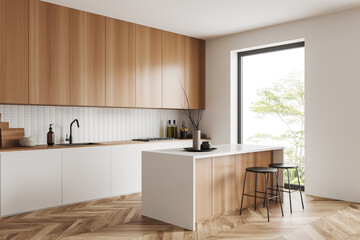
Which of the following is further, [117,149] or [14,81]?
[117,149]

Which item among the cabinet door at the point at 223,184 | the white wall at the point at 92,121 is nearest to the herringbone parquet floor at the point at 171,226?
the cabinet door at the point at 223,184

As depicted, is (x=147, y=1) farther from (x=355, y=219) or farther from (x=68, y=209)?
(x=355, y=219)

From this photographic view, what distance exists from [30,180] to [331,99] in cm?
407

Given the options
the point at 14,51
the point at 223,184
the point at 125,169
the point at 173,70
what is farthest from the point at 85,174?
the point at 173,70

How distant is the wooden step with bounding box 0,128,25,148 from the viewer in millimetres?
4184

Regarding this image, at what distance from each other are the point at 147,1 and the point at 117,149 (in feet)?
6.80

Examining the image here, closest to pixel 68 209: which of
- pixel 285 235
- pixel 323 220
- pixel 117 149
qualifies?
pixel 117 149

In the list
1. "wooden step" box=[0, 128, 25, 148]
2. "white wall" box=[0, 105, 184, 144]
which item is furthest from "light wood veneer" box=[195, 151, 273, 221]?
"wooden step" box=[0, 128, 25, 148]

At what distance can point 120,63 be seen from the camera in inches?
201

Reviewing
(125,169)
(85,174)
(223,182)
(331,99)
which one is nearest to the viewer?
(223,182)

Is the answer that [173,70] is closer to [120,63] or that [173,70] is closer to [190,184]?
[120,63]

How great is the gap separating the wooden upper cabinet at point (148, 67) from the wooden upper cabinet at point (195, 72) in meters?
0.69

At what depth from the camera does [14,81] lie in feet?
13.3

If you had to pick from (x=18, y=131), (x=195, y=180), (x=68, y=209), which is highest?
(x=18, y=131)
